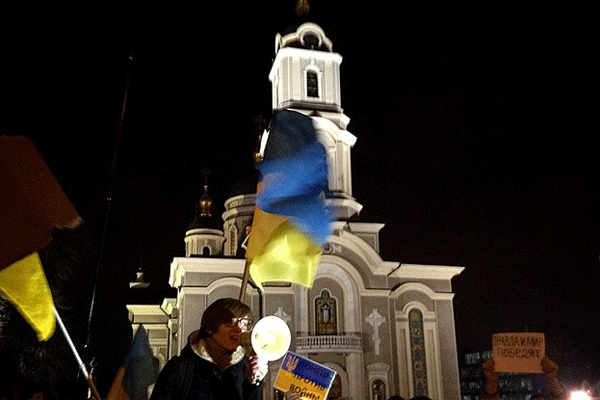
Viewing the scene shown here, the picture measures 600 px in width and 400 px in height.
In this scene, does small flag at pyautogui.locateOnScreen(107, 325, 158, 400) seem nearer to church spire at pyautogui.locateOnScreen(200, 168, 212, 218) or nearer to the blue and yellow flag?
the blue and yellow flag

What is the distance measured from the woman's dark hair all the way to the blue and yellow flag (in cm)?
135

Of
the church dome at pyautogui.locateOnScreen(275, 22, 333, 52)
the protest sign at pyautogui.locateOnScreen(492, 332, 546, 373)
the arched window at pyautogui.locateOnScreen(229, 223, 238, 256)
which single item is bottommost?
the protest sign at pyautogui.locateOnScreen(492, 332, 546, 373)

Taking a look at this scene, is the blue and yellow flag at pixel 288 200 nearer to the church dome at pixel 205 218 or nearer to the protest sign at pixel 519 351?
the protest sign at pixel 519 351

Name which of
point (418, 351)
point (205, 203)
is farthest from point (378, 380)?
point (205, 203)

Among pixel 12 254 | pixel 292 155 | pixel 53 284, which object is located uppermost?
pixel 53 284

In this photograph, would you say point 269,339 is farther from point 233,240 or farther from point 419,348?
point 233,240

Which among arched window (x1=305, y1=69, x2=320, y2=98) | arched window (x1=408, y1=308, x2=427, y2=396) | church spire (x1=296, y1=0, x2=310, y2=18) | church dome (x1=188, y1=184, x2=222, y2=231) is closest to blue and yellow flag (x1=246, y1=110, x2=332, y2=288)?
arched window (x1=408, y1=308, x2=427, y2=396)

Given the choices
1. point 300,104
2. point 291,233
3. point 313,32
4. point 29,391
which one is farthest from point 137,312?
point 291,233

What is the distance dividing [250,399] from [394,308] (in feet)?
71.7

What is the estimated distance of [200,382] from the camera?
3.09 m

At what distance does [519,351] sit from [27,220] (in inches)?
191

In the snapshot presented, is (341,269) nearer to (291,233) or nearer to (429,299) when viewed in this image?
(429,299)

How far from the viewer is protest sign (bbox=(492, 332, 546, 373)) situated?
21.0ft

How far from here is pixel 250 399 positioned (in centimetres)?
311
